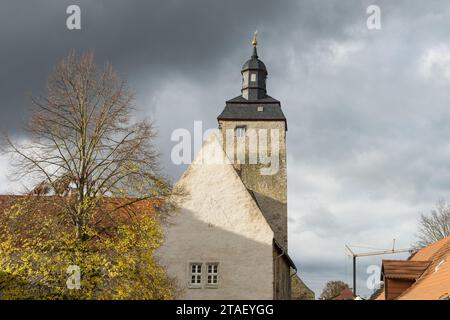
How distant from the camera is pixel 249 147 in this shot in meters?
48.8

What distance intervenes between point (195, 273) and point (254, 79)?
98.1 ft

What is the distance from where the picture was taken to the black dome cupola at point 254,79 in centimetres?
5084

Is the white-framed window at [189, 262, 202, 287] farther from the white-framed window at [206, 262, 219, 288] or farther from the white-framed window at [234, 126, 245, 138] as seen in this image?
the white-framed window at [234, 126, 245, 138]

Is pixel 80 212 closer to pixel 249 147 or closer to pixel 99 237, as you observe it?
pixel 99 237

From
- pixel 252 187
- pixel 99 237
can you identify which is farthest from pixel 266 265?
pixel 252 187

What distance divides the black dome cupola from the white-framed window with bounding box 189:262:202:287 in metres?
28.1

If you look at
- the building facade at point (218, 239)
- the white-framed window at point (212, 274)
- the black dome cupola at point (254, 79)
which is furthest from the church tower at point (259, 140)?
the white-framed window at point (212, 274)

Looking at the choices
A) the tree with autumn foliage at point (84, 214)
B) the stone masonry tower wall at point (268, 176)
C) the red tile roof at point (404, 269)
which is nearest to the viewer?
the tree with autumn foliage at point (84, 214)

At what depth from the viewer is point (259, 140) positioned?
1934 inches

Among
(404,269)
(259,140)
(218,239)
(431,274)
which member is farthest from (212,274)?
(259,140)

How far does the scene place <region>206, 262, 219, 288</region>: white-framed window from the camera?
24.2 metres

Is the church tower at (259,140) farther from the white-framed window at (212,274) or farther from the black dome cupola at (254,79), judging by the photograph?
the white-framed window at (212,274)

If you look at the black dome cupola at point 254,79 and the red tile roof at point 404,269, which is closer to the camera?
the red tile roof at point 404,269

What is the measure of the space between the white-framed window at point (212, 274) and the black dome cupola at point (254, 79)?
2810 centimetres
